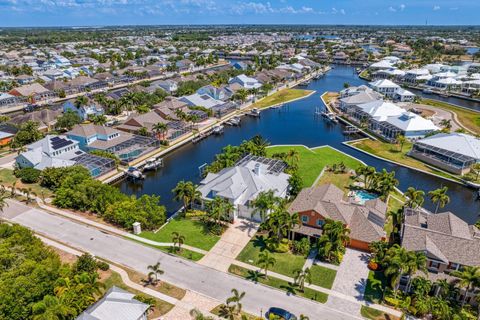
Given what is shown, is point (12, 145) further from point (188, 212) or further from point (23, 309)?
point (23, 309)

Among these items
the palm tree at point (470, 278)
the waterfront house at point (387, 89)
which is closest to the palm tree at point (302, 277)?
the palm tree at point (470, 278)

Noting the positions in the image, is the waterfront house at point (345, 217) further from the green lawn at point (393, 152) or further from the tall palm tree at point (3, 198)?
the tall palm tree at point (3, 198)

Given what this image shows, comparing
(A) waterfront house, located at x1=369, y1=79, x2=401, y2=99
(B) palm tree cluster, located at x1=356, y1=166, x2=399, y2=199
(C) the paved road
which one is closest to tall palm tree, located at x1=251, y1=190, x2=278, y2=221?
(C) the paved road

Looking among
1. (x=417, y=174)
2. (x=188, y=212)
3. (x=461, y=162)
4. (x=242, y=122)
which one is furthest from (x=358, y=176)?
(x=242, y=122)

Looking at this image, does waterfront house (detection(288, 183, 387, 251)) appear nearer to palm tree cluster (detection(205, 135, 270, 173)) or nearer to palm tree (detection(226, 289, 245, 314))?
palm tree (detection(226, 289, 245, 314))

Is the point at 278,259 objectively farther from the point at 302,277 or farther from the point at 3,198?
the point at 3,198

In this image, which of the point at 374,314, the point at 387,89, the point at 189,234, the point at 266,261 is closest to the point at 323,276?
the point at 374,314
